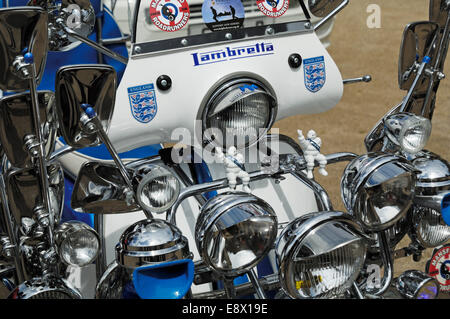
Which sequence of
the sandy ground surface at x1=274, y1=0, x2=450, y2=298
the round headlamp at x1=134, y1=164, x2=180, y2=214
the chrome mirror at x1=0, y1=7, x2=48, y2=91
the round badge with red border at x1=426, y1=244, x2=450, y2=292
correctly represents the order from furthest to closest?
the sandy ground surface at x1=274, y1=0, x2=450, y2=298 → the round badge with red border at x1=426, y1=244, x2=450, y2=292 → the round headlamp at x1=134, y1=164, x2=180, y2=214 → the chrome mirror at x1=0, y1=7, x2=48, y2=91

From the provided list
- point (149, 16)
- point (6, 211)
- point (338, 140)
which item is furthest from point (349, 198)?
point (338, 140)

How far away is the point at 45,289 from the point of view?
53.6 inches

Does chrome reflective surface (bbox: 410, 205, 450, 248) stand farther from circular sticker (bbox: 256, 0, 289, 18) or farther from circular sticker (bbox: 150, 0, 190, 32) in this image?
circular sticker (bbox: 150, 0, 190, 32)

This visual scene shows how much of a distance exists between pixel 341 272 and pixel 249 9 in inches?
31.2

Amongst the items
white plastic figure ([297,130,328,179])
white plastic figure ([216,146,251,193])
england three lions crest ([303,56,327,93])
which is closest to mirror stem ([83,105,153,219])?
white plastic figure ([216,146,251,193])

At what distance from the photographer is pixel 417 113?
1940 millimetres

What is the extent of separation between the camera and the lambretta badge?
5.38 feet

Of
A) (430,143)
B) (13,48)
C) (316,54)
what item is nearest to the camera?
(13,48)

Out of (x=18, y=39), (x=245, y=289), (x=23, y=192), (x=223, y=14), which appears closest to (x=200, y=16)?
(x=223, y=14)

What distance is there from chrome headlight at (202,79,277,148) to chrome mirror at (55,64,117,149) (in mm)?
329

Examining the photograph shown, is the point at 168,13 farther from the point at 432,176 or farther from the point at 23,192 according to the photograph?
the point at 432,176

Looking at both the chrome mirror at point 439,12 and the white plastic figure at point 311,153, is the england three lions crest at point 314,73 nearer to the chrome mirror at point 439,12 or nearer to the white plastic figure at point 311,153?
the white plastic figure at point 311,153

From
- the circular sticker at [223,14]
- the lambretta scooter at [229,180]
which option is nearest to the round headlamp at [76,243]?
the lambretta scooter at [229,180]

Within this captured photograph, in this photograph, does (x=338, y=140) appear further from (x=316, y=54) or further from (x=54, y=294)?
(x=54, y=294)
